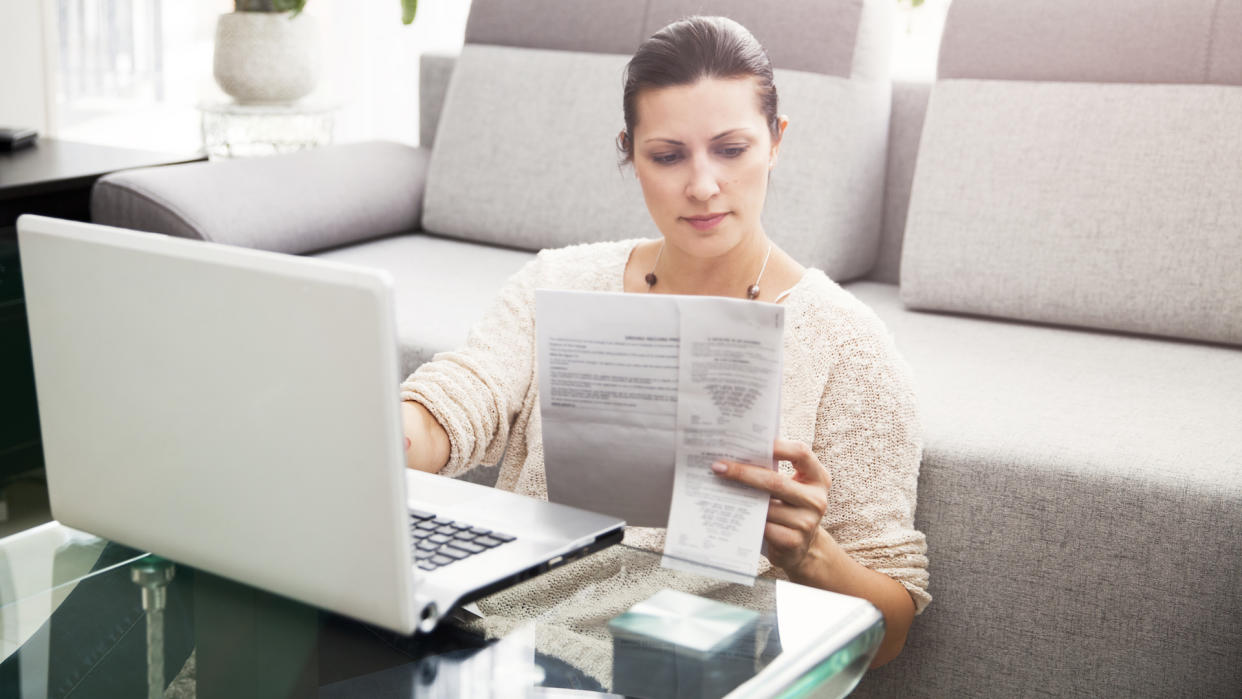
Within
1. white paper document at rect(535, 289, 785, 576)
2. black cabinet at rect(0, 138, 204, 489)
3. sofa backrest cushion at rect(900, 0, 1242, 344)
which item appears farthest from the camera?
black cabinet at rect(0, 138, 204, 489)

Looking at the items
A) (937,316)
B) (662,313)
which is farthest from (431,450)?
(937,316)

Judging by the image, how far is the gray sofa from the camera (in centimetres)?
130

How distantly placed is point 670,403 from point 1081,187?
1119 mm

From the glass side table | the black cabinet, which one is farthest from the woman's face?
the glass side table

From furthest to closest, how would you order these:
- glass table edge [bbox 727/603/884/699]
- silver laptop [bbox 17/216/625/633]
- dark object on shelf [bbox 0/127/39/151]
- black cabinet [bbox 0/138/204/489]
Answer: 1. dark object on shelf [bbox 0/127/39/151]
2. black cabinet [bbox 0/138/204/489]
3. glass table edge [bbox 727/603/884/699]
4. silver laptop [bbox 17/216/625/633]

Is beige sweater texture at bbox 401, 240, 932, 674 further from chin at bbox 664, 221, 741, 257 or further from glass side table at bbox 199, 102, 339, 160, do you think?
glass side table at bbox 199, 102, 339, 160

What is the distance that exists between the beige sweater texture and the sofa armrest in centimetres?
94

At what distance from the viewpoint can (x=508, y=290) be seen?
4.46 ft

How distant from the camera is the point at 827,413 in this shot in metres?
1.20

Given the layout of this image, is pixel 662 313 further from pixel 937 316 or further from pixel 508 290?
pixel 937 316

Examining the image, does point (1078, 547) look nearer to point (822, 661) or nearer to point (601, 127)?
point (822, 661)

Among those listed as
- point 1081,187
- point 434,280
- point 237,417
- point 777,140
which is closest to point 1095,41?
point 1081,187

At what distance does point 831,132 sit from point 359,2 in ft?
5.86

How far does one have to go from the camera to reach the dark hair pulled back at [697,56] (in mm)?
1209
